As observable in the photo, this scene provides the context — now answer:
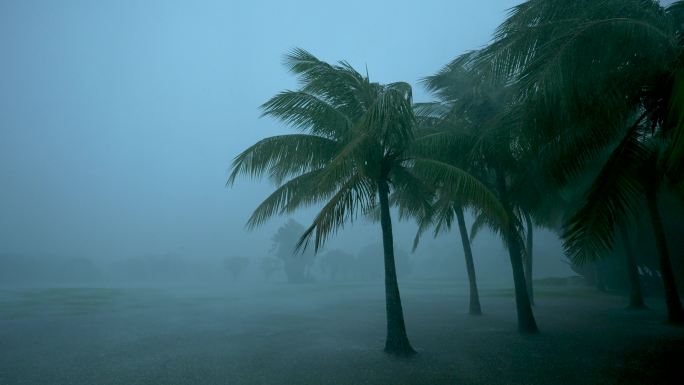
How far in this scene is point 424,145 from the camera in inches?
445

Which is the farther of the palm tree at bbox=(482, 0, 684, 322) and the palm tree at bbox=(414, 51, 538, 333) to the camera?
the palm tree at bbox=(414, 51, 538, 333)

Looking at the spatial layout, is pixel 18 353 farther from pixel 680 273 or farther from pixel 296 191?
pixel 680 273

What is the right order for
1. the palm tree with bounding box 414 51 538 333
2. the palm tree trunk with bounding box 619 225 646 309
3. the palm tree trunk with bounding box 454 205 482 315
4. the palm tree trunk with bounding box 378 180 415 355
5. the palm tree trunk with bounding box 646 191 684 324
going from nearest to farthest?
1. the palm tree trunk with bounding box 378 180 415 355
2. the palm tree with bounding box 414 51 538 333
3. the palm tree trunk with bounding box 646 191 684 324
4. the palm tree trunk with bounding box 619 225 646 309
5. the palm tree trunk with bounding box 454 205 482 315

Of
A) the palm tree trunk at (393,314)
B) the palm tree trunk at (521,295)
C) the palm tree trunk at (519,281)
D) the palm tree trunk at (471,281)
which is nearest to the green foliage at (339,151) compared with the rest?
the palm tree trunk at (393,314)

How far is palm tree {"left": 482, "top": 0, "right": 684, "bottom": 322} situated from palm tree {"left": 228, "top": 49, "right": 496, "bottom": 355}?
245cm

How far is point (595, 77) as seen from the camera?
24.5 feet

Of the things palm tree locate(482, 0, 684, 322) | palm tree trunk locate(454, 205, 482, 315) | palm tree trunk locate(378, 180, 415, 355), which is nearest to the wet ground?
palm tree trunk locate(378, 180, 415, 355)

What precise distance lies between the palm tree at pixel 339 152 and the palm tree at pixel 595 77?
245 centimetres

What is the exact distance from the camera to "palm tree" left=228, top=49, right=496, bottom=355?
940 centimetres

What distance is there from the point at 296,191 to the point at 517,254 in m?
8.86

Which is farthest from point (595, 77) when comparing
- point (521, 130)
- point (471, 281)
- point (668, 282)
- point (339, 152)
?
point (471, 281)

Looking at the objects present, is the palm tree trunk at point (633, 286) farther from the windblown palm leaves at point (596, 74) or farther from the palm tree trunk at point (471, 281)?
the windblown palm leaves at point (596, 74)

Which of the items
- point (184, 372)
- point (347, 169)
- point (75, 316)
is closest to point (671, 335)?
point (347, 169)

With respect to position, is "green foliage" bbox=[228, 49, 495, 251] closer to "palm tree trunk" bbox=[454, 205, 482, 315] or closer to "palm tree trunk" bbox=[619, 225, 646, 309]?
"palm tree trunk" bbox=[454, 205, 482, 315]
